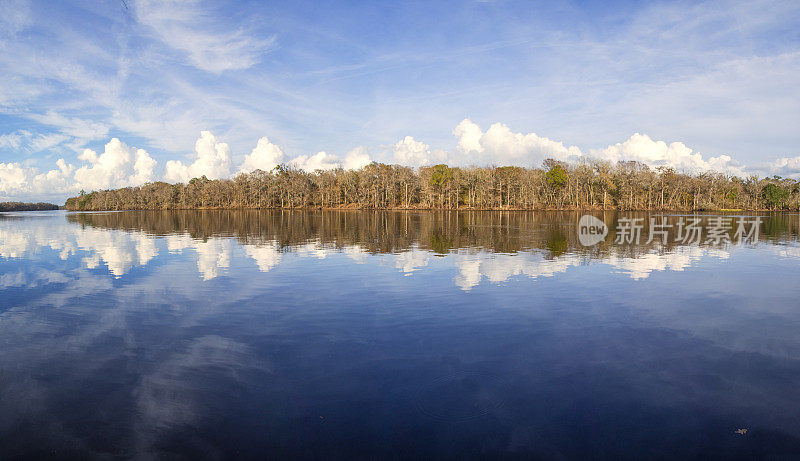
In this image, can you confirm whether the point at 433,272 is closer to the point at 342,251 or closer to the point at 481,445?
the point at 342,251

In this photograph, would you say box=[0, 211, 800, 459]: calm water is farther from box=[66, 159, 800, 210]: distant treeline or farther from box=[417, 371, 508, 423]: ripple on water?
box=[66, 159, 800, 210]: distant treeline

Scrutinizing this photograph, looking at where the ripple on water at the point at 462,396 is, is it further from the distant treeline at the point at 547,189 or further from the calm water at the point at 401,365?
the distant treeline at the point at 547,189

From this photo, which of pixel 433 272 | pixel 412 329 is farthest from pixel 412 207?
pixel 412 329

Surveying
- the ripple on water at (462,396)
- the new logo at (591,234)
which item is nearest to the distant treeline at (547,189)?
the new logo at (591,234)

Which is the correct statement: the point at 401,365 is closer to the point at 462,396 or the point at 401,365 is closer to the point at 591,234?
the point at 462,396

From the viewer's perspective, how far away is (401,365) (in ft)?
34.1

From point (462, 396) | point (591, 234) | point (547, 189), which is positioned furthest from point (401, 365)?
point (547, 189)

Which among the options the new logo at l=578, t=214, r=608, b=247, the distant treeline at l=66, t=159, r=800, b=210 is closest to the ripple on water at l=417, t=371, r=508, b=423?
the new logo at l=578, t=214, r=608, b=247

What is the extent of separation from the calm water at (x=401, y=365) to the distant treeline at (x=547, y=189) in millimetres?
128841

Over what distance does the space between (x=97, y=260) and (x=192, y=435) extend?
1092 inches

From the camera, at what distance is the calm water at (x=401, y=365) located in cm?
738

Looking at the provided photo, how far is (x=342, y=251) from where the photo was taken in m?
32.4

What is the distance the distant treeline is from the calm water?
5072 inches

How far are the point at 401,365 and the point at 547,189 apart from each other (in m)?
148
